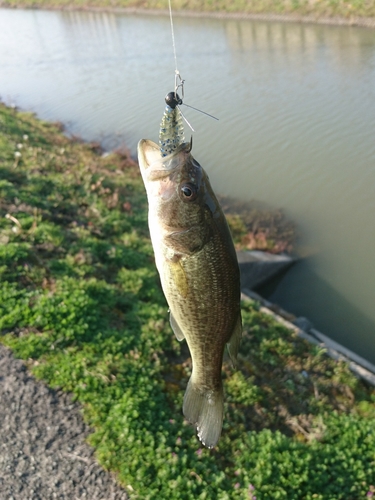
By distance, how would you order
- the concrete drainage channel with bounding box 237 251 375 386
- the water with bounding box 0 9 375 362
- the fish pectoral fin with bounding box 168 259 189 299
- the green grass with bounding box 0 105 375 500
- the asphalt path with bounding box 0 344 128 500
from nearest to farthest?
the fish pectoral fin with bounding box 168 259 189 299 → the asphalt path with bounding box 0 344 128 500 → the green grass with bounding box 0 105 375 500 → the concrete drainage channel with bounding box 237 251 375 386 → the water with bounding box 0 9 375 362

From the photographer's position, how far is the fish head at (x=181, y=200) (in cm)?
267

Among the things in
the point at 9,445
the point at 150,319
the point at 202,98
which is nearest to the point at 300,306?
the point at 150,319

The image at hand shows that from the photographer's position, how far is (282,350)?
6809 millimetres

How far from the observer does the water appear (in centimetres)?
1039

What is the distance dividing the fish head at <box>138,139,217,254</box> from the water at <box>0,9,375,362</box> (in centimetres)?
699

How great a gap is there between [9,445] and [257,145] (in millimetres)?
13147

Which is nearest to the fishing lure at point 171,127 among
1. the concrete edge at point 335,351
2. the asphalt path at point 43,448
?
the asphalt path at point 43,448

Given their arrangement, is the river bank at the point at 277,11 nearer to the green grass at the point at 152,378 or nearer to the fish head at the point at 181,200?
the green grass at the point at 152,378

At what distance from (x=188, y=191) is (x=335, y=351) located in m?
5.78

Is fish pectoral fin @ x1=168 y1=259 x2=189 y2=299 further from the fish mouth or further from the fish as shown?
the fish mouth

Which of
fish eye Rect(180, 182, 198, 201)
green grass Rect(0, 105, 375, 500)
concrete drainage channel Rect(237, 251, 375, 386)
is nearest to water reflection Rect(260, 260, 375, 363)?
concrete drainage channel Rect(237, 251, 375, 386)

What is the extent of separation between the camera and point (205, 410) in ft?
10.4

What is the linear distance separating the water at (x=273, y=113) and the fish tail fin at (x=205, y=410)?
621cm

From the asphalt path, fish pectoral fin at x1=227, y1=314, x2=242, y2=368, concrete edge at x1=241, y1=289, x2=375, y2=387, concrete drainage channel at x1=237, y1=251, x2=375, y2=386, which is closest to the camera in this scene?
fish pectoral fin at x1=227, y1=314, x2=242, y2=368
